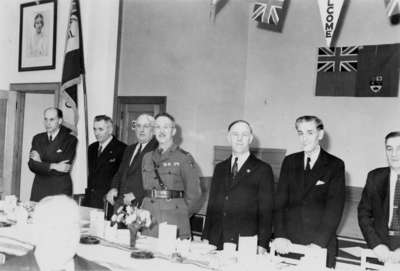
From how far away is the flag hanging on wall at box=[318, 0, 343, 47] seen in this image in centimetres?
343

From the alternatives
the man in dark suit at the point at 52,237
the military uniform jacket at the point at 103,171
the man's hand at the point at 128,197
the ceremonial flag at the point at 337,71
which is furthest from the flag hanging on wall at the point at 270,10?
the ceremonial flag at the point at 337,71

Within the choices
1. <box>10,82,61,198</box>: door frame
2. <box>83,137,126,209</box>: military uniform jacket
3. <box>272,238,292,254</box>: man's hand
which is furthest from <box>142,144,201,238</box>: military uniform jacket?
<box>10,82,61,198</box>: door frame

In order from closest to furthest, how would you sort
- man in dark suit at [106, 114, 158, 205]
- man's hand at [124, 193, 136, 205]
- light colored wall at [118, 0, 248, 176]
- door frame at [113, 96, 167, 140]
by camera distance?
man's hand at [124, 193, 136, 205] → man in dark suit at [106, 114, 158, 205] → light colored wall at [118, 0, 248, 176] → door frame at [113, 96, 167, 140]

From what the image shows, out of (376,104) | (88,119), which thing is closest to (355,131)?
(376,104)

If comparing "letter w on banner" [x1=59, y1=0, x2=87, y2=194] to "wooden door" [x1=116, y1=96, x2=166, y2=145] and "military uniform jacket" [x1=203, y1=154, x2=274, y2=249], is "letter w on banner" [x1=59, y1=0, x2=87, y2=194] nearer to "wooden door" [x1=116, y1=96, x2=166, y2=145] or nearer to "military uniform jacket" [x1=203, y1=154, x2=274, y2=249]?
"wooden door" [x1=116, y1=96, x2=166, y2=145]

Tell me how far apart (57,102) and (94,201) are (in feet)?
7.16

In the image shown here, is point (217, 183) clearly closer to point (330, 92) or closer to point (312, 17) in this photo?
point (330, 92)

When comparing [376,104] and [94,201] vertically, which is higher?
[376,104]

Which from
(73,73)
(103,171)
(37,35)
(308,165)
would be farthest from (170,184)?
(37,35)

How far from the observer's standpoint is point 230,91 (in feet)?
26.7

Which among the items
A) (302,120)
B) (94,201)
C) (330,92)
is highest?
(330,92)

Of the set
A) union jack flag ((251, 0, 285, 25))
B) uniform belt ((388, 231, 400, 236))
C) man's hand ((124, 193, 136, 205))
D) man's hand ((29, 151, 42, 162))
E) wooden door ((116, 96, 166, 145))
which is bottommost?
man's hand ((124, 193, 136, 205))

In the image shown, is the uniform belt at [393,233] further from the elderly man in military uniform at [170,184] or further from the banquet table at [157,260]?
the elderly man in military uniform at [170,184]

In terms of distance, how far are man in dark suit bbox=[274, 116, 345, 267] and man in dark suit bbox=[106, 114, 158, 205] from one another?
1262mm
